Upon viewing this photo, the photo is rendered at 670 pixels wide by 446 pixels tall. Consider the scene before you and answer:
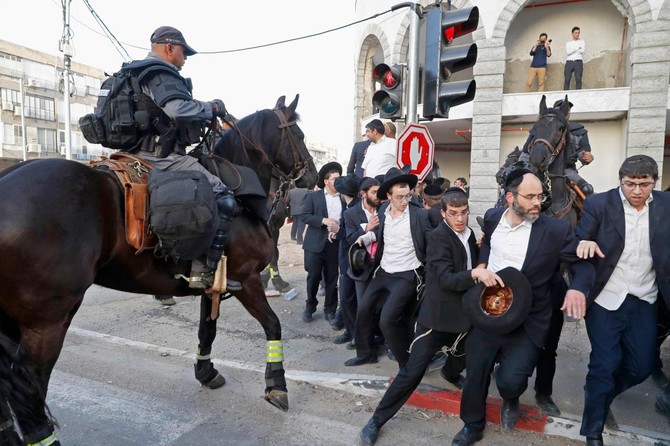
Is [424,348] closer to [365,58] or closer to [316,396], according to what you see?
[316,396]

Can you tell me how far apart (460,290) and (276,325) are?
1.69m

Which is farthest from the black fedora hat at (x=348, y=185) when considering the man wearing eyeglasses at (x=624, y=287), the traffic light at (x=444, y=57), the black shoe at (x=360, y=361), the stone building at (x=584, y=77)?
the stone building at (x=584, y=77)

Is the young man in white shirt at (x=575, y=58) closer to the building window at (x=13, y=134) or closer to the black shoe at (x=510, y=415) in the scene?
the black shoe at (x=510, y=415)

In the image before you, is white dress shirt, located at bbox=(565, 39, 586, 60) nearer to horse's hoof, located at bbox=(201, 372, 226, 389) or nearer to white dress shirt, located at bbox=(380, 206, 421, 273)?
white dress shirt, located at bbox=(380, 206, 421, 273)

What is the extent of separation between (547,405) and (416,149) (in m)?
3.15

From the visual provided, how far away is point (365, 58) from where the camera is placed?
1847 cm

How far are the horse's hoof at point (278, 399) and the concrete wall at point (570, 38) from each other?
567 inches

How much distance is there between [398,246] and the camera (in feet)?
16.1

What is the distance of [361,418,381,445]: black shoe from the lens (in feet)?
12.0

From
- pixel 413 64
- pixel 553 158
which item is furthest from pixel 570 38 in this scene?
pixel 413 64

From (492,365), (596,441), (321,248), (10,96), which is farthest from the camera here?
(10,96)

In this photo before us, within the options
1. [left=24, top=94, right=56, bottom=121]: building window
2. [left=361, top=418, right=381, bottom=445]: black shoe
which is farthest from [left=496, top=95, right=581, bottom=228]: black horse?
[left=24, top=94, right=56, bottom=121]: building window

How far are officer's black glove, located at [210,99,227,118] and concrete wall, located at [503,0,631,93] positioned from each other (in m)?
13.9

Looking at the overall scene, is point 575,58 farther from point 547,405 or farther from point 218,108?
point 218,108
